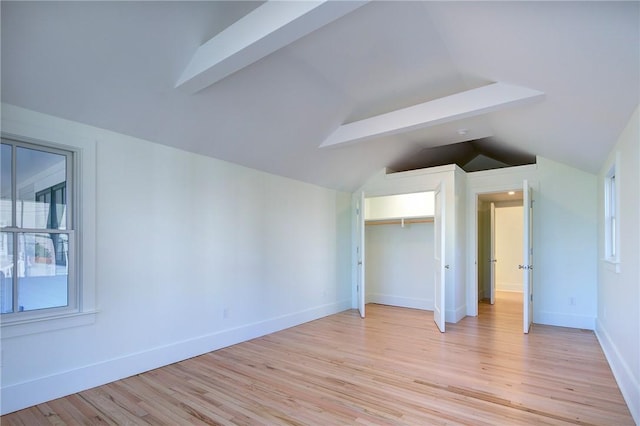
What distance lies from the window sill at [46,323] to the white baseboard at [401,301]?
4.86 metres

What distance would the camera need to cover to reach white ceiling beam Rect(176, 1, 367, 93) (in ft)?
6.27

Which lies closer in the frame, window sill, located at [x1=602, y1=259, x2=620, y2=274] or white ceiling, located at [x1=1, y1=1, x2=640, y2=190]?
white ceiling, located at [x1=1, y1=1, x2=640, y2=190]

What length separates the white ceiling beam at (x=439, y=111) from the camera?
3166 mm

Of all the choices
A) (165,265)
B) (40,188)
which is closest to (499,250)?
(165,265)

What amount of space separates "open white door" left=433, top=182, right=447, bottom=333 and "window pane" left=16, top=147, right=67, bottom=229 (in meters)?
4.26

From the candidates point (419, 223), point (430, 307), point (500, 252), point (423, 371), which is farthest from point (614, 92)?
A: point (500, 252)

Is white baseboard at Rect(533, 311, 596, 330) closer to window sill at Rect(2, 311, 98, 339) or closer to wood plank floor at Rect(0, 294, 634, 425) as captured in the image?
wood plank floor at Rect(0, 294, 634, 425)

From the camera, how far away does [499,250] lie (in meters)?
8.41

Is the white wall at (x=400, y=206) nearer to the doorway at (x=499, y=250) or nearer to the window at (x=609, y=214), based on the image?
the doorway at (x=499, y=250)

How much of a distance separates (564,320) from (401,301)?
2460mm

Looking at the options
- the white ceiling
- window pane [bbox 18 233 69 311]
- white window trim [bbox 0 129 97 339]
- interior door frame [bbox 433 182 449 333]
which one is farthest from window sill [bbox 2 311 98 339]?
interior door frame [bbox 433 182 449 333]

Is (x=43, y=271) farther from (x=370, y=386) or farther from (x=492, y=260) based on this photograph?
(x=492, y=260)

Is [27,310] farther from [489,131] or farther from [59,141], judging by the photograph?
[489,131]

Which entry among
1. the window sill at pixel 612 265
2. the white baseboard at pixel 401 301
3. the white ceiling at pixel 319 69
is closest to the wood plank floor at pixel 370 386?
the window sill at pixel 612 265
